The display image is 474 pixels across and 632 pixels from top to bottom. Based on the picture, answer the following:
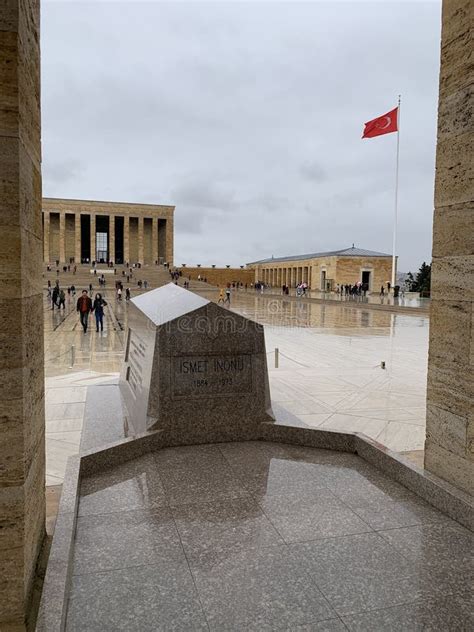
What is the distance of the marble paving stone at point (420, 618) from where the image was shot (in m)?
2.56

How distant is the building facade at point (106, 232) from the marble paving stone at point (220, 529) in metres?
65.5

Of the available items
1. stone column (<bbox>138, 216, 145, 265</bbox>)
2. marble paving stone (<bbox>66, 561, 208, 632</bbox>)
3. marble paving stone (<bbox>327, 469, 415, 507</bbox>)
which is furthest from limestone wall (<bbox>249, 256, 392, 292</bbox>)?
marble paving stone (<bbox>66, 561, 208, 632</bbox>)

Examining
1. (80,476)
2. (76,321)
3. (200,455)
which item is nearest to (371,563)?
(200,455)

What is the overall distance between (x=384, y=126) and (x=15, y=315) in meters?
29.0

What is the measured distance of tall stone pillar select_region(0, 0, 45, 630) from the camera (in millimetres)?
2414

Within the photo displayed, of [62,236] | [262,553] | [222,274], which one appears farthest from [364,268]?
[262,553]

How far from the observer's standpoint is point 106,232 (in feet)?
238

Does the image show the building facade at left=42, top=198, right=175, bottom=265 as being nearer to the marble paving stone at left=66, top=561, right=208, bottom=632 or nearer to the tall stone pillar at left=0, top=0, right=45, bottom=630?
the tall stone pillar at left=0, top=0, right=45, bottom=630

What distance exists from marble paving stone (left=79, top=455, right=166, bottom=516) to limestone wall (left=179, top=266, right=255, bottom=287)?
251ft

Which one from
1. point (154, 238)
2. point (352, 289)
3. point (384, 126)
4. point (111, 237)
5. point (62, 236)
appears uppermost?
point (384, 126)

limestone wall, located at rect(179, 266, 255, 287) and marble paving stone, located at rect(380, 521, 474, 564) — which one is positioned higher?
limestone wall, located at rect(179, 266, 255, 287)

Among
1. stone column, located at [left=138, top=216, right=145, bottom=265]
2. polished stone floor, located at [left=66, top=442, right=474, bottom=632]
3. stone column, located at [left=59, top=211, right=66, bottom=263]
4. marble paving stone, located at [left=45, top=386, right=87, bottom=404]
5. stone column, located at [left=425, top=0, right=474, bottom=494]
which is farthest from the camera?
stone column, located at [left=138, top=216, right=145, bottom=265]

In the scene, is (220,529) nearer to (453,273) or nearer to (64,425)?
(453,273)

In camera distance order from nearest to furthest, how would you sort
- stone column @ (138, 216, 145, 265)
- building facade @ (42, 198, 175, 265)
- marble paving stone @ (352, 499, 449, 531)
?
marble paving stone @ (352, 499, 449, 531) < building facade @ (42, 198, 175, 265) < stone column @ (138, 216, 145, 265)
